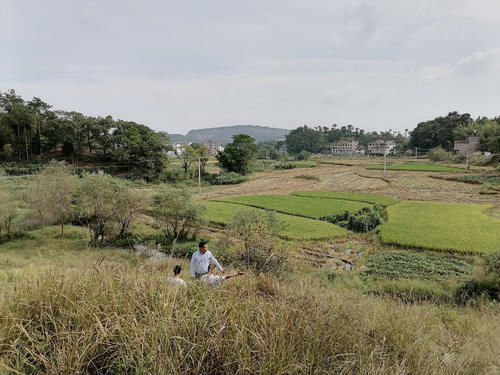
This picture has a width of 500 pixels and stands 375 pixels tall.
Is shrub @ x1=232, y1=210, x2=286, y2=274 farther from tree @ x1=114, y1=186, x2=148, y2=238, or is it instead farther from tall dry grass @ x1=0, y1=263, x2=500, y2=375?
tree @ x1=114, y1=186, x2=148, y2=238

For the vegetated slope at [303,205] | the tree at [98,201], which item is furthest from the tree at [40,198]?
the vegetated slope at [303,205]

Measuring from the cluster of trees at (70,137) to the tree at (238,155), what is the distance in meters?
12.3

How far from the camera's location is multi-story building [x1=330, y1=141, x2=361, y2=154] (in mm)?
146450

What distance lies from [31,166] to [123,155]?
13.5 metres

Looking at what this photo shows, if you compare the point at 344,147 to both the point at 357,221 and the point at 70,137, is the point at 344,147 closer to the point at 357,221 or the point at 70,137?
the point at 70,137

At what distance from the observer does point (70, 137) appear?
50.7 metres

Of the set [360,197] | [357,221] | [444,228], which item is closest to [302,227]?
[357,221]

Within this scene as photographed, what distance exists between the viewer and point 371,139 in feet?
509

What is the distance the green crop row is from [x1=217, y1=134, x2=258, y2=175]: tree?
45.9 meters

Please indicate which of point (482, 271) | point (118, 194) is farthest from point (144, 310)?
point (118, 194)

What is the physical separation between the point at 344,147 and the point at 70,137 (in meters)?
129

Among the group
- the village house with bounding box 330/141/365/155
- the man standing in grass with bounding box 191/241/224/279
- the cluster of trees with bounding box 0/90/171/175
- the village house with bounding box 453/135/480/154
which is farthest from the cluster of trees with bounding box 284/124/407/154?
the man standing in grass with bounding box 191/241/224/279

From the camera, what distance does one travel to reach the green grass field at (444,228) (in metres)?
15.5

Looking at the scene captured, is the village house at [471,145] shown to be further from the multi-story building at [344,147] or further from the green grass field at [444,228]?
the multi-story building at [344,147]
